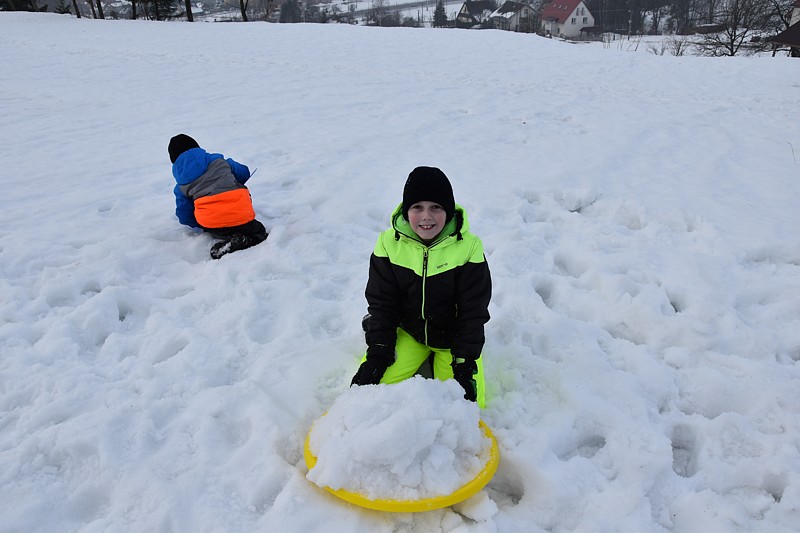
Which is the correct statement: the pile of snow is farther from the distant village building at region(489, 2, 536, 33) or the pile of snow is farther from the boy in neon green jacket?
the distant village building at region(489, 2, 536, 33)

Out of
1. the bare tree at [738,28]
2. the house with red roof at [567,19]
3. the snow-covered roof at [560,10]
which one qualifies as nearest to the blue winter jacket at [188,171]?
the bare tree at [738,28]

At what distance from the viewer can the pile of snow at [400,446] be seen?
2.01 m

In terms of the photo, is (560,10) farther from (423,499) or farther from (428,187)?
(423,499)

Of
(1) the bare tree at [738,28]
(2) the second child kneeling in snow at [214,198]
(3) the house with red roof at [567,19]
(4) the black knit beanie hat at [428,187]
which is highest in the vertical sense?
(3) the house with red roof at [567,19]

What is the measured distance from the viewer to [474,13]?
2817 inches

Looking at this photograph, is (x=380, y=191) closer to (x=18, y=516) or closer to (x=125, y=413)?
(x=125, y=413)

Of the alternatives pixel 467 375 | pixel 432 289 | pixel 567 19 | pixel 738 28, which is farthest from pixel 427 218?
pixel 567 19

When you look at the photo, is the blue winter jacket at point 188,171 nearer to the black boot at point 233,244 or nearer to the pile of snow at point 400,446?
the black boot at point 233,244

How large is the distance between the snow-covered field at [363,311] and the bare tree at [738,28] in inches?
1566

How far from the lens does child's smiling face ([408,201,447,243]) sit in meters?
2.45

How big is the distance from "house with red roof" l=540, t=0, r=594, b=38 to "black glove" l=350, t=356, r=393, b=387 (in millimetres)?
67349

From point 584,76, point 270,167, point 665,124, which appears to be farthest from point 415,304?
point 584,76

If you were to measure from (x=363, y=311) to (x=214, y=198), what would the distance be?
1601mm

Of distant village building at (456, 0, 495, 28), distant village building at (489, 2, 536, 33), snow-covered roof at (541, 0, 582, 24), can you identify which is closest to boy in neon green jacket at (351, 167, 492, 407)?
distant village building at (489, 2, 536, 33)
